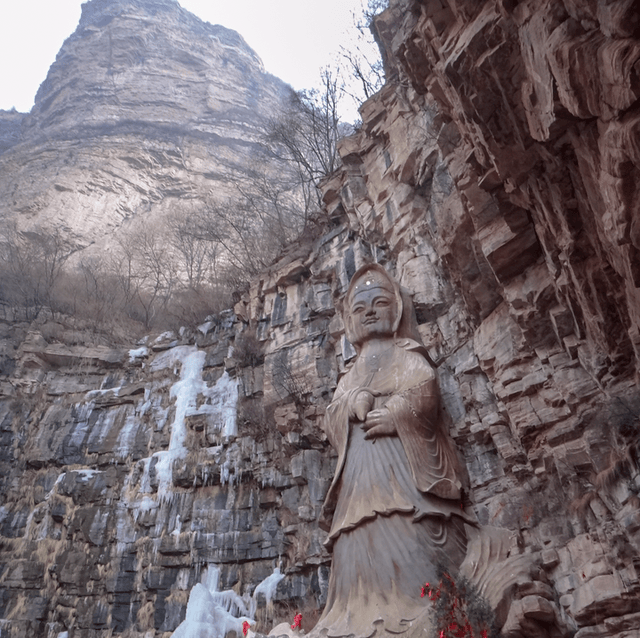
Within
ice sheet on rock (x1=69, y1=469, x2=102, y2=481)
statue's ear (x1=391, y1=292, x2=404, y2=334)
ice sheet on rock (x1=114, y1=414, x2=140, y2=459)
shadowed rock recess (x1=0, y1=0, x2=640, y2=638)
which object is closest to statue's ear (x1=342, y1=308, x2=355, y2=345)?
statue's ear (x1=391, y1=292, x2=404, y2=334)

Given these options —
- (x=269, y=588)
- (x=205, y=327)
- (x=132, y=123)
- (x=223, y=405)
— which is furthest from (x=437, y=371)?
(x=132, y=123)

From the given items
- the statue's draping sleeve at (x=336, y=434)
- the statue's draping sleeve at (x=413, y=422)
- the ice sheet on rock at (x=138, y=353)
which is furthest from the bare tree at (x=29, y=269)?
the statue's draping sleeve at (x=413, y=422)

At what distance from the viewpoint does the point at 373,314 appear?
5504mm

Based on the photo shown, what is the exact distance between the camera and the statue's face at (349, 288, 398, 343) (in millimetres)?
5445

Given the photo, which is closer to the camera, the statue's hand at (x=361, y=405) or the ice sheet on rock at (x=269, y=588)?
the statue's hand at (x=361, y=405)

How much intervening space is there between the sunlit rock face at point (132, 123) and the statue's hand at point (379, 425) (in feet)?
78.5

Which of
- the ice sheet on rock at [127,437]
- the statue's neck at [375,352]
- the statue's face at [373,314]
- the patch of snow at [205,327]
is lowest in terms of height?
the statue's neck at [375,352]

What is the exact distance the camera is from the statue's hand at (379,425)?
4461mm

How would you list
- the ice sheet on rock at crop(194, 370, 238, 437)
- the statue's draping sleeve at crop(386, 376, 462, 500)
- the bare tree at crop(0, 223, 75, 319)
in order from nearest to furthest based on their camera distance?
the statue's draping sleeve at crop(386, 376, 462, 500), the ice sheet on rock at crop(194, 370, 238, 437), the bare tree at crop(0, 223, 75, 319)

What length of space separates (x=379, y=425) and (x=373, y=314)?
1.38 metres

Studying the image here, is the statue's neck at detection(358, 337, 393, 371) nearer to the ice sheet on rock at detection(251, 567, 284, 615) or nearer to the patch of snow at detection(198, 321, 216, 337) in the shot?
the ice sheet on rock at detection(251, 567, 284, 615)

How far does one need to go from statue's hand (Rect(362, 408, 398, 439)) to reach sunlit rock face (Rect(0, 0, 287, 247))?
78.5ft

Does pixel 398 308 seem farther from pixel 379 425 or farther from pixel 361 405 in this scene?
pixel 379 425

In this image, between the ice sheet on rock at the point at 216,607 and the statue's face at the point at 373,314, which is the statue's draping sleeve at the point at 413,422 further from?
the ice sheet on rock at the point at 216,607
